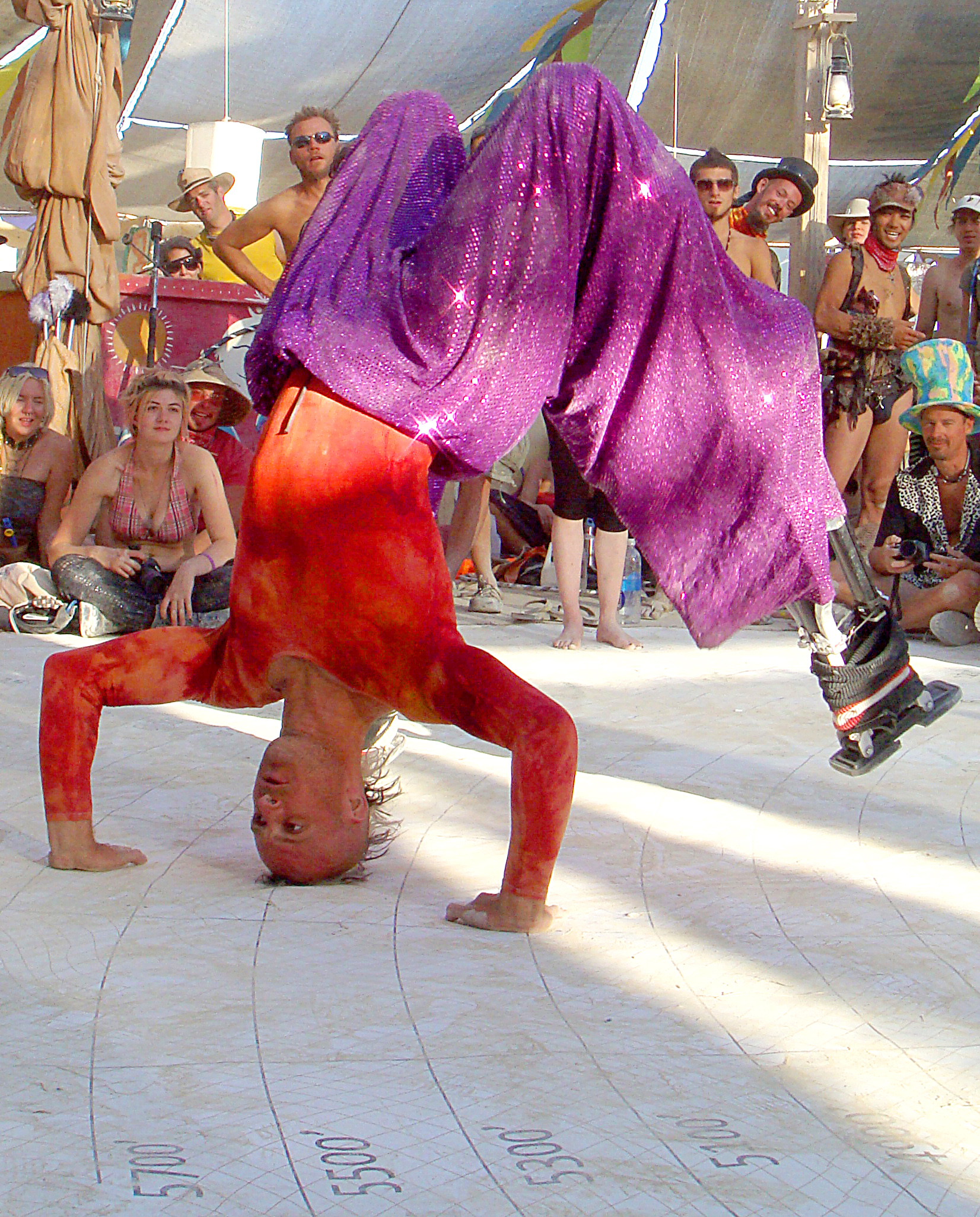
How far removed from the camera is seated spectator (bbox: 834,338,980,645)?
5594 millimetres

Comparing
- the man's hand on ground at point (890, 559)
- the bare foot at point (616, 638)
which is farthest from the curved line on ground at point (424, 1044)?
the man's hand on ground at point (890, 559)

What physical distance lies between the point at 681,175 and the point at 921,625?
3.60m

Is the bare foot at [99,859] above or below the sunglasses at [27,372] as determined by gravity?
below

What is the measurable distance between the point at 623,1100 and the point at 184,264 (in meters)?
6.71

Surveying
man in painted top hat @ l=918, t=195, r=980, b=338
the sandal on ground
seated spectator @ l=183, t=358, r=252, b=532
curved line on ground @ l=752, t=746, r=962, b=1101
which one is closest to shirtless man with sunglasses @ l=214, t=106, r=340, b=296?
seated spectator @ l=183, t=358, r=252, b=532

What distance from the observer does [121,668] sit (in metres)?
2.53

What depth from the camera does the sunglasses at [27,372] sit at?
578 centimetres

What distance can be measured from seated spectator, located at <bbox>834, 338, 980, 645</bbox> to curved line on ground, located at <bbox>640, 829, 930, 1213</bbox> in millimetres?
3351

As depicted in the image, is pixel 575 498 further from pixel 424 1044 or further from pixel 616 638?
pixel 424 1044

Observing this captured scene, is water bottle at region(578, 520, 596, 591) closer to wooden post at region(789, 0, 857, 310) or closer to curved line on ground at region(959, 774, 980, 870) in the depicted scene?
wooden post at region(789, 0, 857, 310)

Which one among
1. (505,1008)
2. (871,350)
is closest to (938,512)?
(871,350)

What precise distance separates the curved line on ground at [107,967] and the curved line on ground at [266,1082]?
0.20 metres

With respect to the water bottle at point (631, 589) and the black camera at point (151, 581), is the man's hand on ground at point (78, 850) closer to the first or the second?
the black camera at point (151, 581)

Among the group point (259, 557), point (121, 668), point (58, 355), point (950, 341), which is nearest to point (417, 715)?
point (259, 557)
